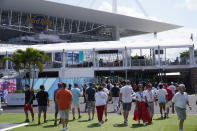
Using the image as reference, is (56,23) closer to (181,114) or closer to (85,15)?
(85,15)

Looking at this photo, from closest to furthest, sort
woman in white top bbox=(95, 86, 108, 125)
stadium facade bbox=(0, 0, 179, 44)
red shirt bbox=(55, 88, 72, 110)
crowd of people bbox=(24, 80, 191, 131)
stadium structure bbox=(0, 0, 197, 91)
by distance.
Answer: crowd of people bbox=(24, 80, 191, 131)
red shirt bbox=(55, 88, 72, 110)
woman in white top bbox=(95, 86, 108, 125)
stadium structure bbox=(0, 0, 197, 91)
stadium facade bbox=(0, 0, 179, 44)

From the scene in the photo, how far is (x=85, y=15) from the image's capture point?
63.6 m

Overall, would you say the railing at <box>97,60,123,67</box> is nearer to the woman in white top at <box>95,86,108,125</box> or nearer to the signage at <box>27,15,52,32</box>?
the woman in white top at <box>95,86,108,125</box>

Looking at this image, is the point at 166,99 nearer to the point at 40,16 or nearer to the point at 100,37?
the point at 40,16

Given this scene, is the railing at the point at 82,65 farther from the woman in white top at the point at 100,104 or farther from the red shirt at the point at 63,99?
the red shirt at the point at 63,99

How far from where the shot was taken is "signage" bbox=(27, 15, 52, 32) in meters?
58.6

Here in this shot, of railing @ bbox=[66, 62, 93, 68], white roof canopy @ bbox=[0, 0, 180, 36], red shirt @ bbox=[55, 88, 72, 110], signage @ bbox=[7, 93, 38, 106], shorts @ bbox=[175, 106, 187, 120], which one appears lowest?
signage @ bbox=[7, 93, 38, 106]

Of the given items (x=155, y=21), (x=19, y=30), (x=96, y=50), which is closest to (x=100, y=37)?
(x=155, y=21)

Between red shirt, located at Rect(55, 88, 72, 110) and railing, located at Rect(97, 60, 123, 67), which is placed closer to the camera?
red shirt, located at Rect(55, 88, 72, 110)

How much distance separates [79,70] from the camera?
3419 centimetres

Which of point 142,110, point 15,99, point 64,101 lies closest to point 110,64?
point 15,99

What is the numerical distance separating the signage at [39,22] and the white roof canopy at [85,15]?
1.10m

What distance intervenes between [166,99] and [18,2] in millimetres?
46861

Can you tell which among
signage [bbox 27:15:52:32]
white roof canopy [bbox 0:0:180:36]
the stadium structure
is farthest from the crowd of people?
signage [bbox 27:15:52:32]
